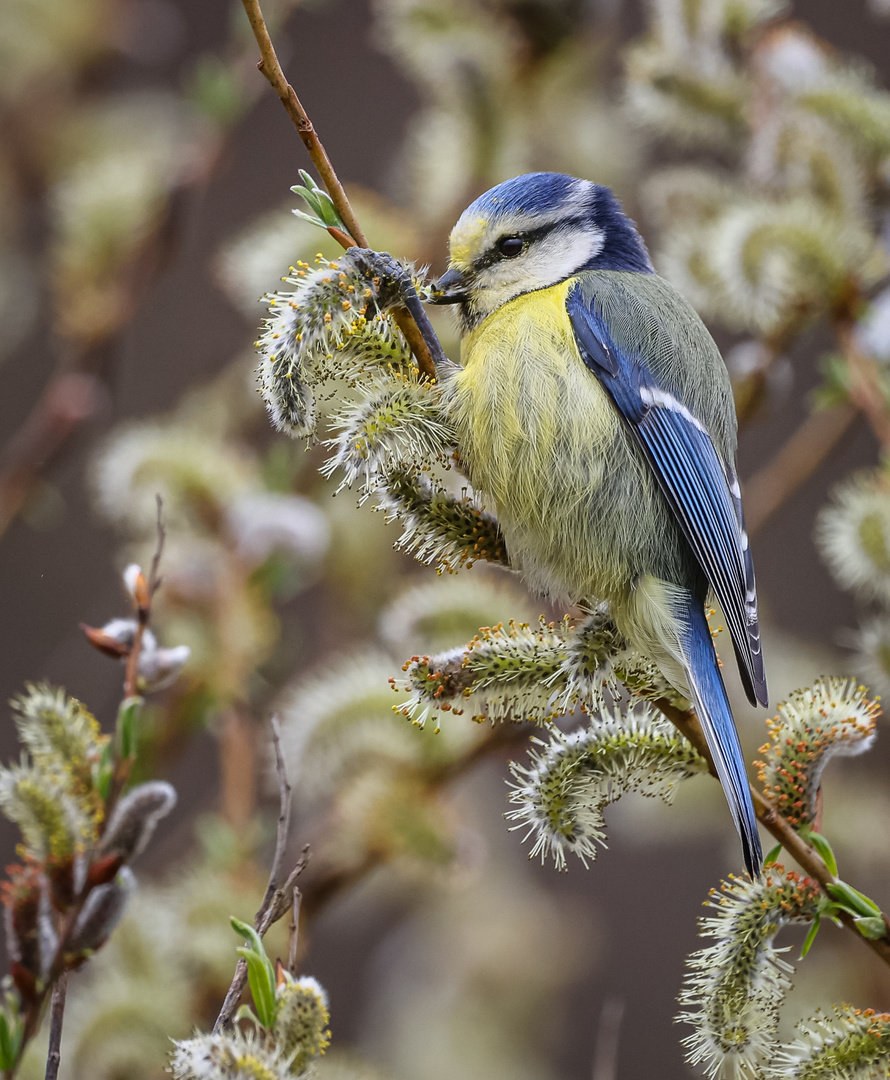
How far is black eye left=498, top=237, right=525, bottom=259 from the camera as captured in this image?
109cm

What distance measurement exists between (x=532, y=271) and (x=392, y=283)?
29 centimetres

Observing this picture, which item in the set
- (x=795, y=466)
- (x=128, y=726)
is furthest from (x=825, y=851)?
(x=795, y=466)

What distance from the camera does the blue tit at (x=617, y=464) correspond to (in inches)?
35.6

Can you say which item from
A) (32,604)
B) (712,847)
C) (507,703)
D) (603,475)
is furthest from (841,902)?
(32,604)

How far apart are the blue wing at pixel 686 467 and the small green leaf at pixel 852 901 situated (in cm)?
22

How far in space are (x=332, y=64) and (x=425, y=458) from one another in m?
2.25

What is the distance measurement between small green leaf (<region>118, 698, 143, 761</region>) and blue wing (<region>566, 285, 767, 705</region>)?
0.47m

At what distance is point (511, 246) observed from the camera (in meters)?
1.10

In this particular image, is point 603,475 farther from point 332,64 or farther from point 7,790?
point 332,64

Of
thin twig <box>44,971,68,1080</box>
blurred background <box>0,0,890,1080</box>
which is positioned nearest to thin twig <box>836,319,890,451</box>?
blurred background <box>0,0,890,1080</box>

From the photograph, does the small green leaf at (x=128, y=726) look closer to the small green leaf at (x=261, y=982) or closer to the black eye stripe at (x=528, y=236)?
the small green leaf at (x=261, y=982)

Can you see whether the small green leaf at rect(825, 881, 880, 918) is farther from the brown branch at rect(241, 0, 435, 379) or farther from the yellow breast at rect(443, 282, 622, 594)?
the brown branch at rect(241, 0, 435, 379)

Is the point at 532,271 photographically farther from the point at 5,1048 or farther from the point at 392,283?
the point at 5,1048

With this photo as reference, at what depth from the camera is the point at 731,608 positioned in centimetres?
89
